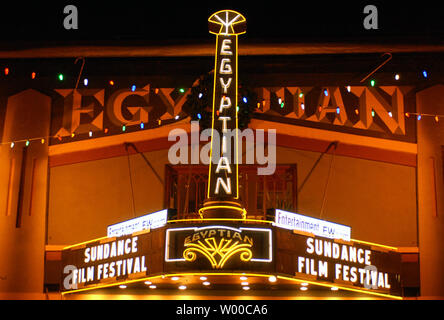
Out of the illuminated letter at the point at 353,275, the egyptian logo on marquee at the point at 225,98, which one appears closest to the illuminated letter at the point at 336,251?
the illuminated letter at the point at 353,275

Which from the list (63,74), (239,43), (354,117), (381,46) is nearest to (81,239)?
(63,74)

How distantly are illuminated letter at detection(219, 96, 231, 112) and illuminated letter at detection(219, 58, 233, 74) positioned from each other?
0.71 metres

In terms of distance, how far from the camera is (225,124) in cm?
1692

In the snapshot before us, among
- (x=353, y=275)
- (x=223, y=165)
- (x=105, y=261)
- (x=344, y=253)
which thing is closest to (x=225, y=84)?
(x=223, y=165)

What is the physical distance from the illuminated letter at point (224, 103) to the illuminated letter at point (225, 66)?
2.34ft

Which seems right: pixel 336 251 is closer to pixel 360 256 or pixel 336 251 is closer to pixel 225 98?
pixel 360 256

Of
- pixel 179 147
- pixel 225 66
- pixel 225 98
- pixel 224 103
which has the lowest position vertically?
pixel 179 147

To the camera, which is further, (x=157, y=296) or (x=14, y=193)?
(x=14, y=193)

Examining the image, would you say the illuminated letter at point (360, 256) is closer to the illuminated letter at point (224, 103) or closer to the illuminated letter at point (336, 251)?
the illuminated letter at point (336, 251)

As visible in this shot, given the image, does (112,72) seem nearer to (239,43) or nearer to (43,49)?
(43,49)

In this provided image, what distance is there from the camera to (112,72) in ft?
66.3

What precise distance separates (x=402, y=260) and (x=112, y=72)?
9317 millimetres

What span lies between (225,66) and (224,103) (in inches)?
40.7

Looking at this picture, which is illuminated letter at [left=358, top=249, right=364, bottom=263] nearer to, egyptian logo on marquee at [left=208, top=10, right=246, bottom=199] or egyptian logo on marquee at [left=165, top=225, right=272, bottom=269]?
egyptian logo on marquee at [left=165, top=225, right=272, bottom=269]
